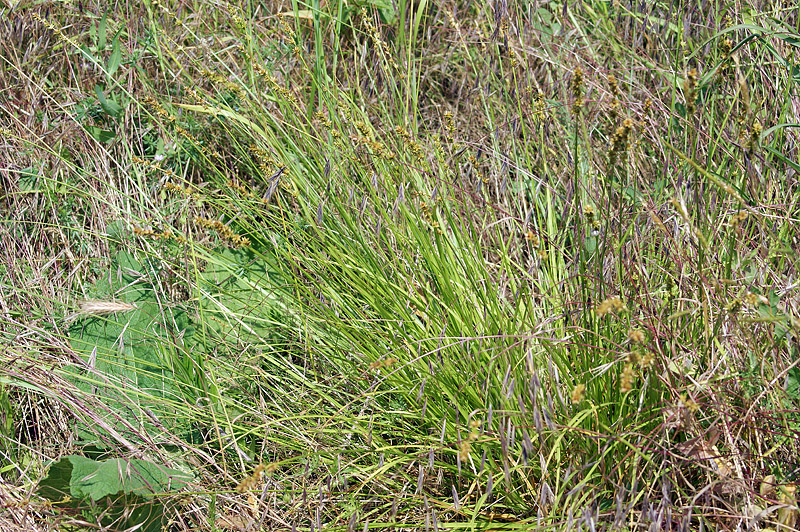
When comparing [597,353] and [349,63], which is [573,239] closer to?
[597,353]

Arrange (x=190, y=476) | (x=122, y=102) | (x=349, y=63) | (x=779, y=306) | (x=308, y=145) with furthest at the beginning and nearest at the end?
(x=349, y=63), (x=122, y=102), (x=308, y=145), (x=190, y=476), (x=779, y=306)

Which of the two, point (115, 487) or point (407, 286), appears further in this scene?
point (407, 286)

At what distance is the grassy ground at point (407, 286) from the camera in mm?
1253

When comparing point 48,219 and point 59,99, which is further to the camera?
point 59,99

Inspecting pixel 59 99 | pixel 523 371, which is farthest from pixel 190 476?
pixel 59 99

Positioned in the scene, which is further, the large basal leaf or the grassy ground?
the large basal leaf

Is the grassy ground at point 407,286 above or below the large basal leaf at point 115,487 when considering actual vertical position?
above

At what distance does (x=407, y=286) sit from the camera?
1.67 meters

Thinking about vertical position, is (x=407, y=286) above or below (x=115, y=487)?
above

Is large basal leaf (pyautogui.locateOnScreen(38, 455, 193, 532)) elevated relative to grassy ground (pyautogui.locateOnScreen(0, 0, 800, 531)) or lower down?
lower down

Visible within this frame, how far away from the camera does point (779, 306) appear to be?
1.34 metres

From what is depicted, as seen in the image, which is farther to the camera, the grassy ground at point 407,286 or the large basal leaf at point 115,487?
the large basal leaf at point 115,487

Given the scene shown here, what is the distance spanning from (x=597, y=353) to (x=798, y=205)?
2.23 ft

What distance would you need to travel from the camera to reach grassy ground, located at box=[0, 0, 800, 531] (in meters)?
1.25
